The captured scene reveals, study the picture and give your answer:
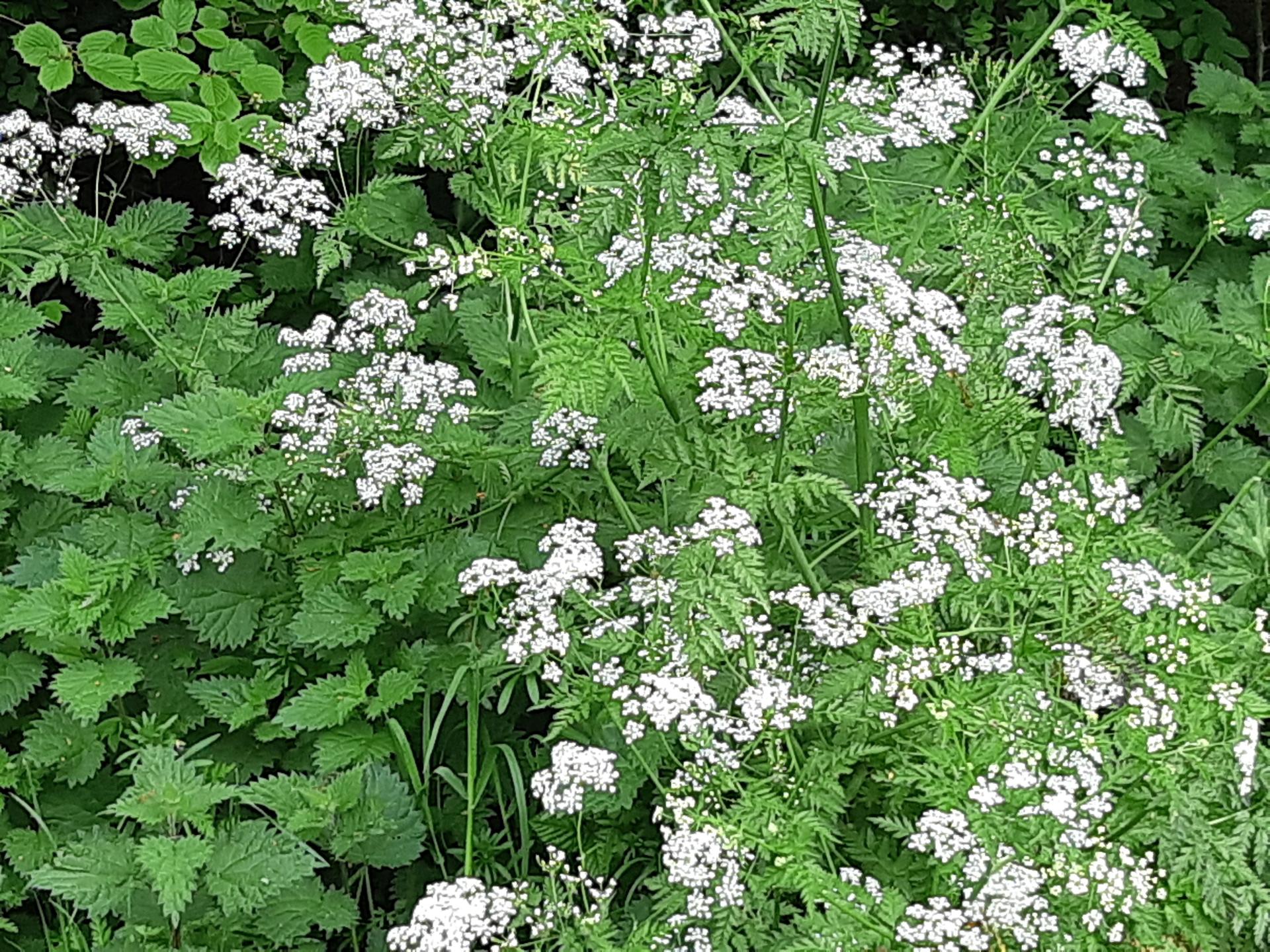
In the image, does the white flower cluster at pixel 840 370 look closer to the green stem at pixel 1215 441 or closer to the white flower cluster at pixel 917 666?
the white flower cluster at pixel 917 666

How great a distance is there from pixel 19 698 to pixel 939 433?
2424 mm

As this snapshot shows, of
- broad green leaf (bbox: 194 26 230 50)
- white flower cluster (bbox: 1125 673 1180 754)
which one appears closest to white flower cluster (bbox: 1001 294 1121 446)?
white flower cluster (bbox: 1125 673 1180 754)

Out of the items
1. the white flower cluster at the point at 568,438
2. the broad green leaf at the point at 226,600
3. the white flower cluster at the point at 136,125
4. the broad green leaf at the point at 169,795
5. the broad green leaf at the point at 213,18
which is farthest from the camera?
the broad green leaf at the point at 213,18

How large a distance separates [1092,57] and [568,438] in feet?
5.41

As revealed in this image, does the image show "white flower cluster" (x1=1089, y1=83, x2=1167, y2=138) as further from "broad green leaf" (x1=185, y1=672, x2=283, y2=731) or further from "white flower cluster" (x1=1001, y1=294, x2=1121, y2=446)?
"broad green leaf" (x1=185, y1=672, x2=283, y2=731)

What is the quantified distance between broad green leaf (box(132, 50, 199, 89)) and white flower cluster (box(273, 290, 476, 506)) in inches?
50.3

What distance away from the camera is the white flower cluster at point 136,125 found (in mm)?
3912

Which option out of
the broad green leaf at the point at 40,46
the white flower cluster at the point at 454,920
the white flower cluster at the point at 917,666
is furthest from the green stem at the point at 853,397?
the broad green leaf at the point at 40,46

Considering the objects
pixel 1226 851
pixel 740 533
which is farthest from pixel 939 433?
pixel 1226 851

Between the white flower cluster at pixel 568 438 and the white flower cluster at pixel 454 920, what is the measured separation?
42.1 inches

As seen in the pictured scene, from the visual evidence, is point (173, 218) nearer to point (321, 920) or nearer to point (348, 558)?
point (348, 558)

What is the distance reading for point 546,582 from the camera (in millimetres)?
2646

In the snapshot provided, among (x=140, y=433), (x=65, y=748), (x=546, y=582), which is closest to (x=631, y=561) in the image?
(x=546, y=582)

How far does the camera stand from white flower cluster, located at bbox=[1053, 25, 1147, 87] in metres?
3.29
